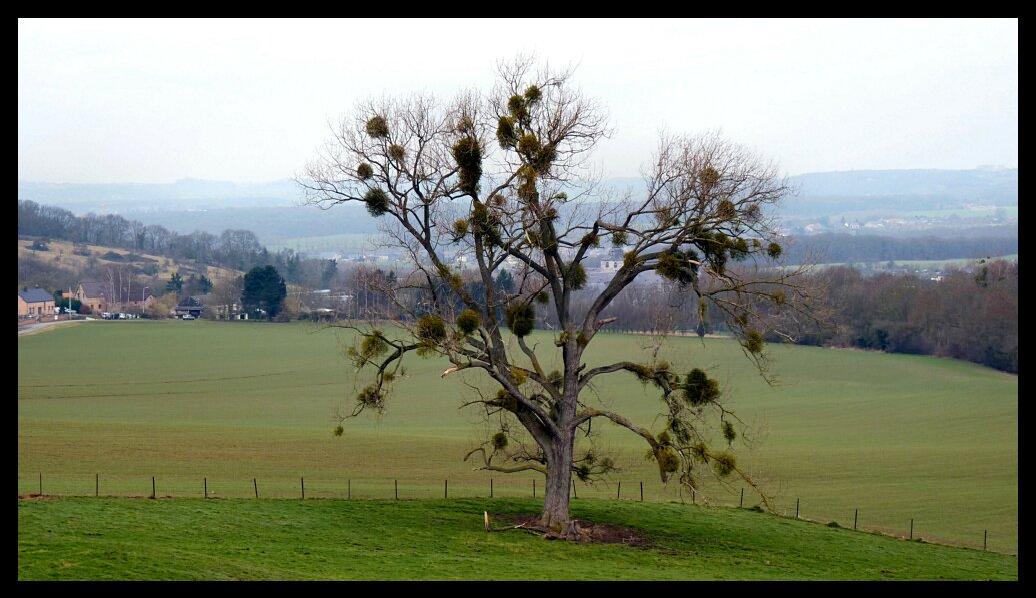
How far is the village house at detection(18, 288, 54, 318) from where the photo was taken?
85750mm

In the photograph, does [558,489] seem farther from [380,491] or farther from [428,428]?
[428,428]

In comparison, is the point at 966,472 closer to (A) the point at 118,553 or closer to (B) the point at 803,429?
(B) the point at 803,429

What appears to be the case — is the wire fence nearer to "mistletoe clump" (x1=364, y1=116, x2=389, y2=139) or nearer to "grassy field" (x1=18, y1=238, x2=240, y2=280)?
"mistletoe clump" (x1=364, y1=116, x2=389, y2=139)

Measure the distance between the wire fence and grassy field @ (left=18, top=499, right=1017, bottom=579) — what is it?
6.41 feet

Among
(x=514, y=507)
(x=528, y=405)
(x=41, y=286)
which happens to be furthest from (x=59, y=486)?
(x=41, y=286)

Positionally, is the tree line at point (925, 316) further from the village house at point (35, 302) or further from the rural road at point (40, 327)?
the village house at point (35, 302)

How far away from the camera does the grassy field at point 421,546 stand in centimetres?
1595

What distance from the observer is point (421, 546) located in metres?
19.5

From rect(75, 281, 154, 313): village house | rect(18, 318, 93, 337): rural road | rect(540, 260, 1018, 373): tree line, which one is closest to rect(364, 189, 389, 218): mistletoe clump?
rect(540, 260, 1018, 373): tree line

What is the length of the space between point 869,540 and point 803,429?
78.4ft

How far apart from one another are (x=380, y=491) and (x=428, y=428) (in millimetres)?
16362

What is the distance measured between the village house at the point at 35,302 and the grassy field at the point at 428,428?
8425mm

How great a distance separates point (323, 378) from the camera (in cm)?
6300

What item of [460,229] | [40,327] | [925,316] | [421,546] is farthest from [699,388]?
[40,327]
